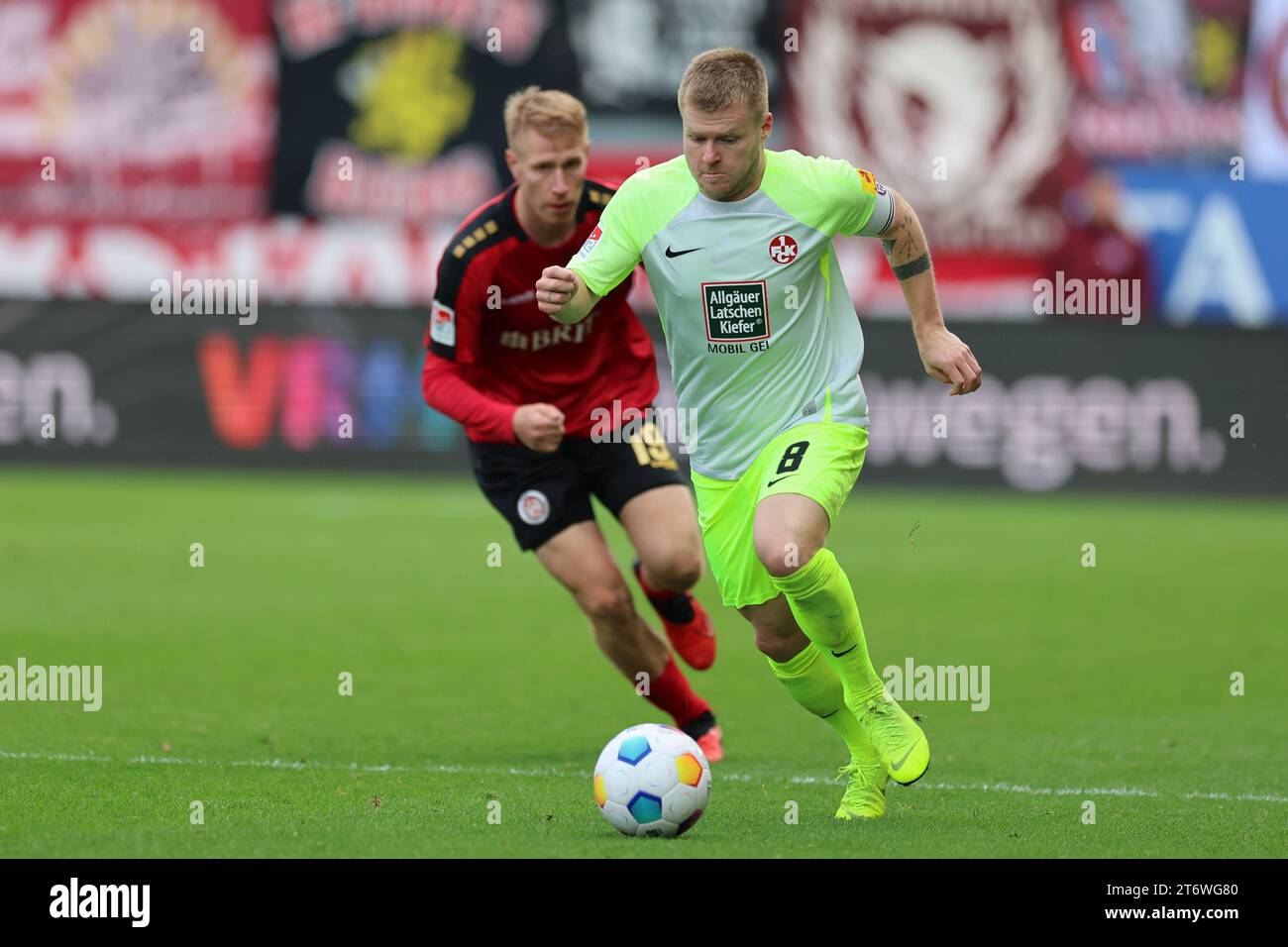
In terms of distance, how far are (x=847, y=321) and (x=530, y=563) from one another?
8922 millimetres

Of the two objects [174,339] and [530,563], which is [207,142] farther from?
[530,563]

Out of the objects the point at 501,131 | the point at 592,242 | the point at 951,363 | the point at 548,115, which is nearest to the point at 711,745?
the point at 951,363

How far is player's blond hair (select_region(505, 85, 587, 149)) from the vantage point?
7383 millimetres

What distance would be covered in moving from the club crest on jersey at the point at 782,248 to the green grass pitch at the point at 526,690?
1.84m

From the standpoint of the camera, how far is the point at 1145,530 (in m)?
17.2

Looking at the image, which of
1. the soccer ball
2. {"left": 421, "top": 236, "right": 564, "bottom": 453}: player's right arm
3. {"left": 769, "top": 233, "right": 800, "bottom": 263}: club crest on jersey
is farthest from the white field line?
{"left": 769, "top": 233, "right": 800, "bottom": 263}: club crest on jersey

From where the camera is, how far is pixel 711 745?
7852 mm

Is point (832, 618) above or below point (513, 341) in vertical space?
below

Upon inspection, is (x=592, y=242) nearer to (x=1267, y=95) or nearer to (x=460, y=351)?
(x=460, y=351)

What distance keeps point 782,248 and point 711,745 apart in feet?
7.64

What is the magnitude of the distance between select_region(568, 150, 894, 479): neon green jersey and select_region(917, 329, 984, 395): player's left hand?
0.31m

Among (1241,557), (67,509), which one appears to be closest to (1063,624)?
(1241,557)

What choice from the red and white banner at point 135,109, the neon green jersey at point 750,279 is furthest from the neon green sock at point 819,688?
the red and white banner at point 135,109

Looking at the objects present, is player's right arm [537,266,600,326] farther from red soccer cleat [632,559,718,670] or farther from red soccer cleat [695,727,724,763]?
red soccer cleat [695,727,724,763]
